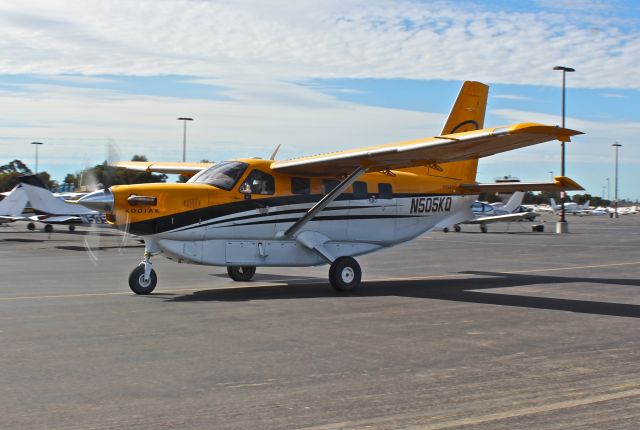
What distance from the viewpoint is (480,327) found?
984 centimetres

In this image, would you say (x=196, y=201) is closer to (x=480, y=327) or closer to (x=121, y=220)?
(x=121, y=220)

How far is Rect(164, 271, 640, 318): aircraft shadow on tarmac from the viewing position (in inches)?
477

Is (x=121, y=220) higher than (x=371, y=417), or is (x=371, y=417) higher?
(x=121, y=220)

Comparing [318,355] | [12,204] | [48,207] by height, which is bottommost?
[318,355]

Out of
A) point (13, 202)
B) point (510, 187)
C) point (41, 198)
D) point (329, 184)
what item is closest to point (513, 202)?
point (41, 198)

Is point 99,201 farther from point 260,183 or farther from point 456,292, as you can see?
point 456,292

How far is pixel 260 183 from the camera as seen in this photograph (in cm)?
1469

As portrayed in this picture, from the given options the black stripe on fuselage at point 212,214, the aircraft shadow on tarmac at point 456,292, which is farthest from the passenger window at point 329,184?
the aircraft shadow on tarmac at point 456,292

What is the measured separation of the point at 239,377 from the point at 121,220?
22.5 feet

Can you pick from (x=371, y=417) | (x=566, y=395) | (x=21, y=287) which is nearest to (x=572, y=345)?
(x=566, y=395)

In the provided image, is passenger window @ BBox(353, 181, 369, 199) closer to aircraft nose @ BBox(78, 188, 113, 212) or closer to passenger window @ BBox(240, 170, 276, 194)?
passenger window @ BBox(240, 170, 276, 194)

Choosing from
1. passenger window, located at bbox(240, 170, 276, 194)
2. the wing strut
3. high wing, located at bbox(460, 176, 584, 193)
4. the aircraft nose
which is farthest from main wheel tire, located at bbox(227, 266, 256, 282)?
high wing, located at bbox(460, 176, 584, 193)

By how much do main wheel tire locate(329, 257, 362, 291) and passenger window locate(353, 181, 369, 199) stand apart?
1.90m

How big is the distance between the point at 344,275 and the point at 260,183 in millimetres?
2557
